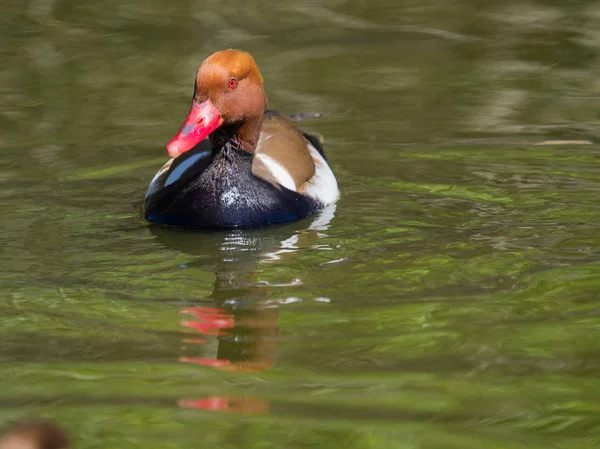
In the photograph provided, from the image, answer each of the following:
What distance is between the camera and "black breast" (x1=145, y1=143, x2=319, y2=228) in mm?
7891

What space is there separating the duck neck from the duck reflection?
681mm

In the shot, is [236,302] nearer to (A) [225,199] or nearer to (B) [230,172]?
(A) [225,199]

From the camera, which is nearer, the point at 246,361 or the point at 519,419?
the point at 519,419

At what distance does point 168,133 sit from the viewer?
10.2m

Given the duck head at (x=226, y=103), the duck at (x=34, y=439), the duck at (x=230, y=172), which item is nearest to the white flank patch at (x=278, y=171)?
the duck at (x=230, y=172)

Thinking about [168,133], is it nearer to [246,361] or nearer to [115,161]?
[115,161]

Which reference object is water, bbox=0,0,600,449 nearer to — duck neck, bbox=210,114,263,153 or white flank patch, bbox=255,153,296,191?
white flank patch, bbox=255,153,296,191

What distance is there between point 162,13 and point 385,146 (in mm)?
5562

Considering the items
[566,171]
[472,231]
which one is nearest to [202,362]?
[472,231]

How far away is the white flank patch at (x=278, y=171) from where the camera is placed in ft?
27.7

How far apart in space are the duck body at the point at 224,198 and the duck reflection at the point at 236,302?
99mm

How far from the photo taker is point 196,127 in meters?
7.56

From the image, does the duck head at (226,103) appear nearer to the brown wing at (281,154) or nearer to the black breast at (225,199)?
the black breast at (225,199)

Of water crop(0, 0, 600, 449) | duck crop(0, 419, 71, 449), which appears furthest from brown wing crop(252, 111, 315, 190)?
duck crop(0, 419, 71, 449)
